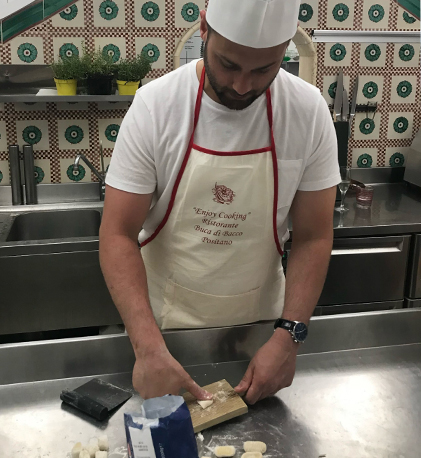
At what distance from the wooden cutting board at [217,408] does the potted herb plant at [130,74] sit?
1.68 m

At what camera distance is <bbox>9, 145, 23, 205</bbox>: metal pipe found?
8.18 feet

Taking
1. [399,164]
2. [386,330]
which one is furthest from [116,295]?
[399,164]

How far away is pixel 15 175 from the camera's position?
2.52 m

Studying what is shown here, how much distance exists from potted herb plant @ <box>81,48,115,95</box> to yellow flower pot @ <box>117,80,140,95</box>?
44 millimetres

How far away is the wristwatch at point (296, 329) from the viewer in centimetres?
117

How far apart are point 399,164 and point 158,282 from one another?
1987 millimetres

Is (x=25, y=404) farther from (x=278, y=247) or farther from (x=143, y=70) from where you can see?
(x=143, y=70)

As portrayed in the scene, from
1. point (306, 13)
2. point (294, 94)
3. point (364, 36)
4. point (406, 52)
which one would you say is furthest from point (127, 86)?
point (406, 52)

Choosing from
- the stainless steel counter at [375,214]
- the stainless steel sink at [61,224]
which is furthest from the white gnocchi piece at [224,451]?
the stainless steel sink at [61,224]

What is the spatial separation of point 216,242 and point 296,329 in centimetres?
28

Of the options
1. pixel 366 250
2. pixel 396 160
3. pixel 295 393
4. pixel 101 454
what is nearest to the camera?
pixel 101 454

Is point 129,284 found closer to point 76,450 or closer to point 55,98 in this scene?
point 76,450

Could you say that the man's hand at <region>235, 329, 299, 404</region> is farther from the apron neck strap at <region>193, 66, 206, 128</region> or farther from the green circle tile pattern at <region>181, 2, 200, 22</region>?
the green circle tile pattern at <region>181, 2, 200, 22</region>

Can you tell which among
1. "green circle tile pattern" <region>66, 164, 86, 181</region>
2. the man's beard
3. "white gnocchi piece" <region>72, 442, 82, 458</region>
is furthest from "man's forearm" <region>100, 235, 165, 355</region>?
"green circle tile pattern" <region>66, 164, 86, 181</region>
